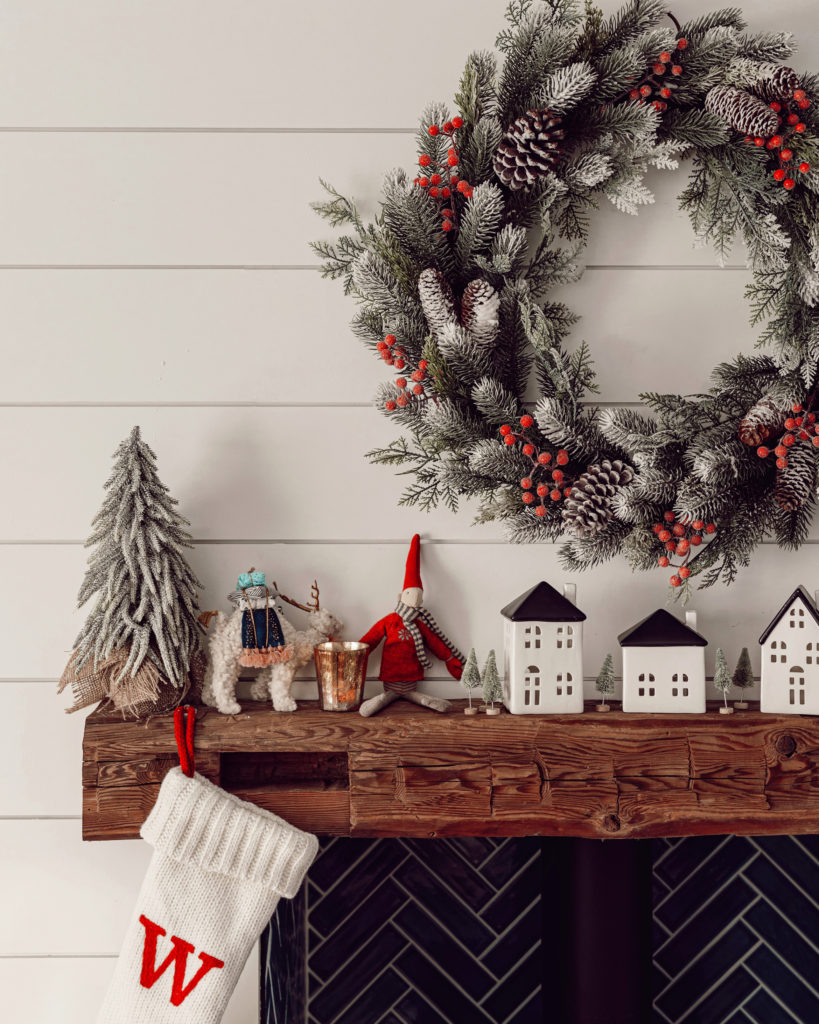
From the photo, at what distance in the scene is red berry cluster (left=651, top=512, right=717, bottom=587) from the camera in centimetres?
99

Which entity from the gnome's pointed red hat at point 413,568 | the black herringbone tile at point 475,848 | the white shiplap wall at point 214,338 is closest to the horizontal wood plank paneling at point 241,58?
the white shiplap wall at point 214,338

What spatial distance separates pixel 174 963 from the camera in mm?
954

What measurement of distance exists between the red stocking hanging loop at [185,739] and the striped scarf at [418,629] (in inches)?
11.6

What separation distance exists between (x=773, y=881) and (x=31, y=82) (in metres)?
1.55

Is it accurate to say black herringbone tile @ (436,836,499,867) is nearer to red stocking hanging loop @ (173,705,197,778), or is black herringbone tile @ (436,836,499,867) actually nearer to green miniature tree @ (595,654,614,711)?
green miniature tree @ (595,654,614,711)

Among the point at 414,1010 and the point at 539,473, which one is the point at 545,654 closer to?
the point at 539,473

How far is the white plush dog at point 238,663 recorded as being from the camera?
3.34 feet

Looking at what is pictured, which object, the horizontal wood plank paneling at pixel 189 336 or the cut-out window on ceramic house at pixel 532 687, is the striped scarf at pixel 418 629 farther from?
the horizontal wood plank paneling at pixel 189 336

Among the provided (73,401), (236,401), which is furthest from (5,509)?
(236,401)

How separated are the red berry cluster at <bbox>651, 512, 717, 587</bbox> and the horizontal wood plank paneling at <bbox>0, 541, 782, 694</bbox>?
104 millimetres

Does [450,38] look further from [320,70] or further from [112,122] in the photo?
[112,122]

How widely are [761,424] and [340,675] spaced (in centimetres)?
61

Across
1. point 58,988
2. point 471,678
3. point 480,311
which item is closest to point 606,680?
point 471,678

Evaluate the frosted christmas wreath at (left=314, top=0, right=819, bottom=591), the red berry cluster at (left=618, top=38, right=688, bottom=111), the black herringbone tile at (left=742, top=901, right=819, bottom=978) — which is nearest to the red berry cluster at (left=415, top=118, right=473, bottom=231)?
the frosted christmas wreath at (left=314, top=0, right=819, bottom=591)
